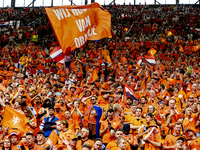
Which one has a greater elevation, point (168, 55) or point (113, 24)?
point (113, 24)

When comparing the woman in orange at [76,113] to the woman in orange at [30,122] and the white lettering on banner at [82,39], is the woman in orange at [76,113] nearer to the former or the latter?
the woman in orange at [30,122]

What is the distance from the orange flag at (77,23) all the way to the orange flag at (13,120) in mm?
2521

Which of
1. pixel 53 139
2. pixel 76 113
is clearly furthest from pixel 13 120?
pixel 76 113

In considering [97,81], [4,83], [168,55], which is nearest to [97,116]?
[97,81]

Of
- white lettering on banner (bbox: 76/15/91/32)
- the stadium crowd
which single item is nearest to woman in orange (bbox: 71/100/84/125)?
the stadium crowd

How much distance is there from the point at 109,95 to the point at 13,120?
123 inches

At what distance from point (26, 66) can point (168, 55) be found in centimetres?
862

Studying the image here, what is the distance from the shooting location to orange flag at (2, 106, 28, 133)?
645 cm

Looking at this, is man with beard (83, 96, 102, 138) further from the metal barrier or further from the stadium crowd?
the metal barrier

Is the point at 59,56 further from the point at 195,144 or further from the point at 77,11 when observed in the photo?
the point at 195,144

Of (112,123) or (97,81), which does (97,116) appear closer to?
(112,123)

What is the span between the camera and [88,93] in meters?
8.52

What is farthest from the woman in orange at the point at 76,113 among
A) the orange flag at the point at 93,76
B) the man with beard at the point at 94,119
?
the orange flag at the point at 93,76

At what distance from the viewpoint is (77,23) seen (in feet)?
29.7
